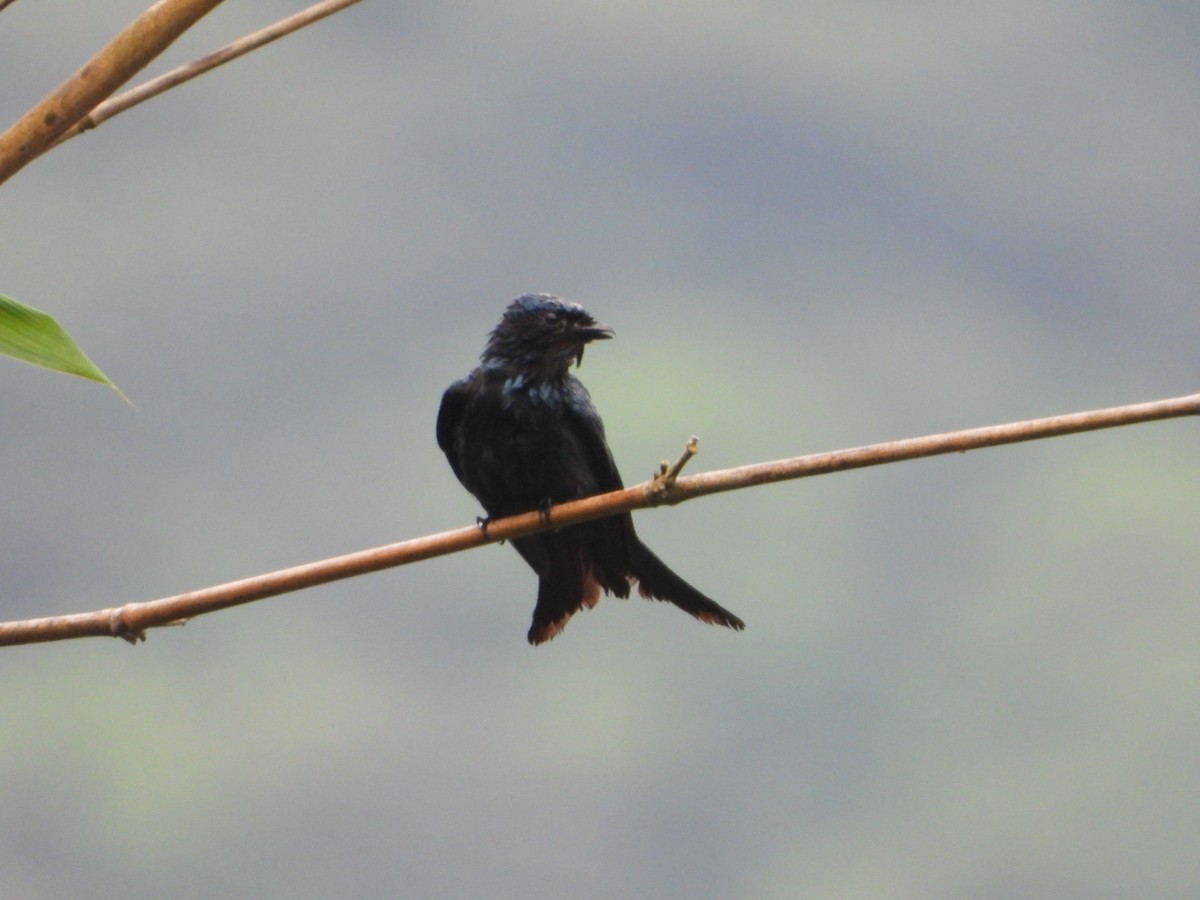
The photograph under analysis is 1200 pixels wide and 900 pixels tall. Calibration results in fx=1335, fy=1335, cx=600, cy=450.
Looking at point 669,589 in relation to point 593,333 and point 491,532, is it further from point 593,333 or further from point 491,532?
point 491,532

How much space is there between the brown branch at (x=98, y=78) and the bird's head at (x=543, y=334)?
6.76 feet

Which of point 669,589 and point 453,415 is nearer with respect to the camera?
point 669,589

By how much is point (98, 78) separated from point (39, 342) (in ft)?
0.97

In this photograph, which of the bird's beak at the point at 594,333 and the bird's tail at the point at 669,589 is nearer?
the bird's tail at the point at 669,589

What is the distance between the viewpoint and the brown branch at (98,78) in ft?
3.07

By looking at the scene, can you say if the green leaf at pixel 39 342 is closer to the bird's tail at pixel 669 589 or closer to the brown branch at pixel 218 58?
the brown branch at pixel 218 58

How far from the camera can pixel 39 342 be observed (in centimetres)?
116

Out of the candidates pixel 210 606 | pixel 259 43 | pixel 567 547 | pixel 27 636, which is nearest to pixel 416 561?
pixel 210 606

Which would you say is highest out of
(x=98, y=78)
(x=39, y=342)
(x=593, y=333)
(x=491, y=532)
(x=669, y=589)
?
(x=593, y=333)

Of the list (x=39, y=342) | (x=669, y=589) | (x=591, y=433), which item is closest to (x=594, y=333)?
(x=591, y=433)

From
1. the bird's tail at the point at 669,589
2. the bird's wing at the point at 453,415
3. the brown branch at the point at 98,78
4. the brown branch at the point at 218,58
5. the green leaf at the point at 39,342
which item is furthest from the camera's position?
the bird's wing at the point at 453,415

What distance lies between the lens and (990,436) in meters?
1.26

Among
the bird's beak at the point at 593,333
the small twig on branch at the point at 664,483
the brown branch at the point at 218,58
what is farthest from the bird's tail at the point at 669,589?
the brown branch at the point at 218,58

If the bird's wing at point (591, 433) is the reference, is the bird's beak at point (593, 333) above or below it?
above
